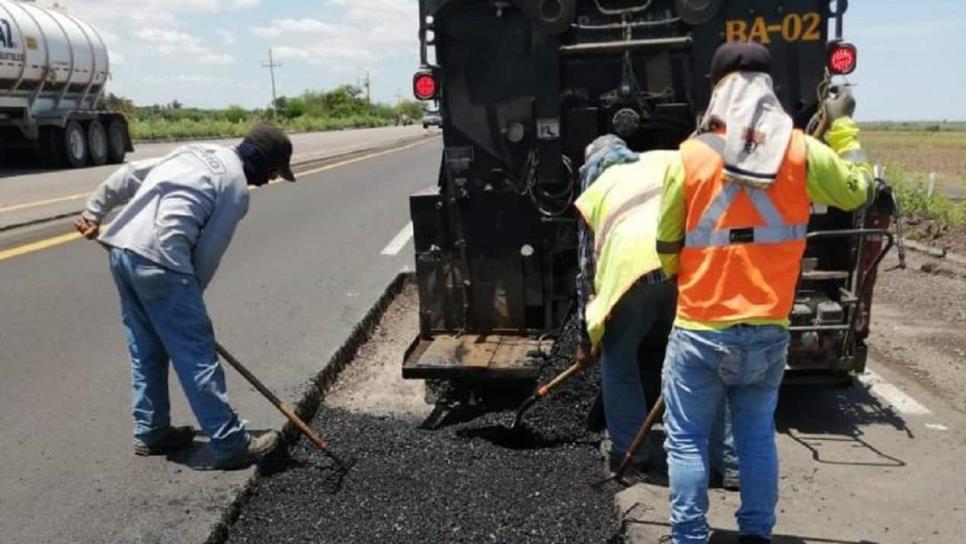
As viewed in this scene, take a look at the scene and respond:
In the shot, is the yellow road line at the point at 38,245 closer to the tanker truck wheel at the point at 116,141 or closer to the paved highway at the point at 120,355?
the paved highway at the point at 120,355

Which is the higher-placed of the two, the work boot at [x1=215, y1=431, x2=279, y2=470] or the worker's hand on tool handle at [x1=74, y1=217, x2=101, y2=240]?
the worker's hand on tool handle at [x1=74, y1=217, x2=101, y2=240]

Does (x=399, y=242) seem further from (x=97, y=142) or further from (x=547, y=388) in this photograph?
(x=97, y=142)

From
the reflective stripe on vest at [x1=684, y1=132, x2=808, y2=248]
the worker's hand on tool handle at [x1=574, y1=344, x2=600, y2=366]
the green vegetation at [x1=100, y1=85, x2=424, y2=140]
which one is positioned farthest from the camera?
the green vegetation at [x1=100, y1=85, x2=424, y2=140]

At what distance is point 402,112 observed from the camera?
122062mm

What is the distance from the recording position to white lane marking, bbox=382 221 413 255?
10711 millimetres

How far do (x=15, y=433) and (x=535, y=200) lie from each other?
3.15 meters

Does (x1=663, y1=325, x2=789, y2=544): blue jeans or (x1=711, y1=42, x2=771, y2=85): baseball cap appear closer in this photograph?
(x1=711, y1=42, x2=771, y2=85): baseball cap

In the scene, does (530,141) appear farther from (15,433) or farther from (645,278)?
(15,433)

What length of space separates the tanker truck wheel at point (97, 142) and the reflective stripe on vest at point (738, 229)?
23.7 m

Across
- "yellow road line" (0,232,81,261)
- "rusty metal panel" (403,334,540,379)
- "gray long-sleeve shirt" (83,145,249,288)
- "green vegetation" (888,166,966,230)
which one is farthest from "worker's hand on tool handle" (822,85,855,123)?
"green vegetation" (888,166,966,230)

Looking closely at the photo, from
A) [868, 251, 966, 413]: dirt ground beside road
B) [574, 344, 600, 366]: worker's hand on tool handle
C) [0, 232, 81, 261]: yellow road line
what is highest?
[574, 344, 600, 366]: worker's hand on tool handle

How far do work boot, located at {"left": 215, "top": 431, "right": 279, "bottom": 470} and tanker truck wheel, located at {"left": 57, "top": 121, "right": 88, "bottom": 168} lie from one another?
68.0 feet

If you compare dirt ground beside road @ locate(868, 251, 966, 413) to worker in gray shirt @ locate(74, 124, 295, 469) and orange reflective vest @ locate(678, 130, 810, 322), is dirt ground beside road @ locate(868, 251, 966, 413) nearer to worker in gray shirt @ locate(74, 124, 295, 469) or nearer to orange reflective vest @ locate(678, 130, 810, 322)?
orange reflective vest @ locate(678, 130, 810, 322)

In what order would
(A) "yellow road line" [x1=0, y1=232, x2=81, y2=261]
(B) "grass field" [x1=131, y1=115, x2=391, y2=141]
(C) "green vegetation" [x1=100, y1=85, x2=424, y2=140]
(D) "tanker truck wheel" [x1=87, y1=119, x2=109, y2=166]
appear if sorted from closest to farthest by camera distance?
(A) "yellow road line" [x1=0, y1=232, x2=81, y2=261] < (D) "tanker truck wheel" [x1=87, y1=119, x2=109, y2=166] < (B) "grass field" [x1=131, y1=115, x2=391, y2=141] < (C) "green vegetation" [x1=100, y1=85, x2=424, y2=140]
